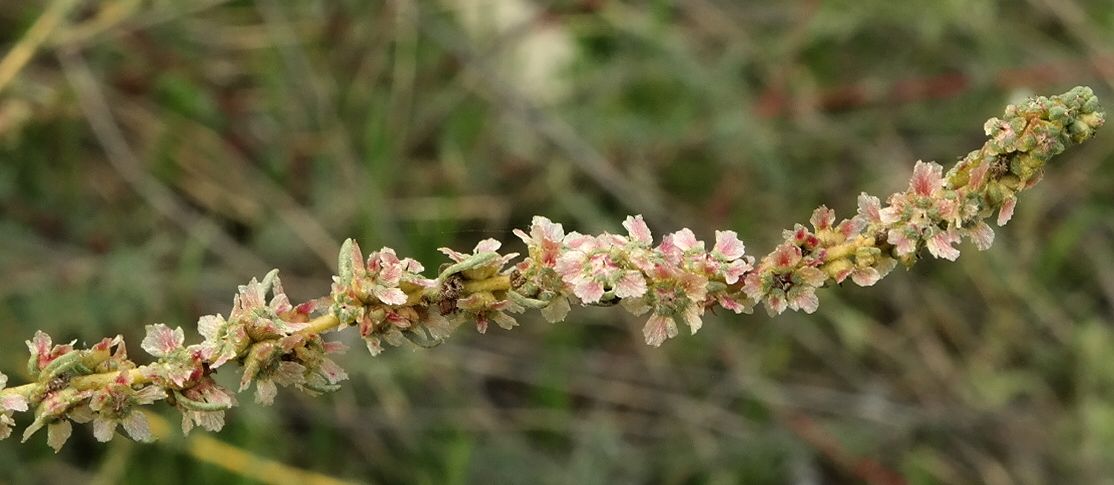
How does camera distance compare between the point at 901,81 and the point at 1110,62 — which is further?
the point at 901,81

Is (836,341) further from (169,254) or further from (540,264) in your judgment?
(540,264)

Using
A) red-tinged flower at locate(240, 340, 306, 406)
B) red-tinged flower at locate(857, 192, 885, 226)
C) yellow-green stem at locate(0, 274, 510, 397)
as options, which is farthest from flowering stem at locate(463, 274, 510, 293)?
red-tinged flower at locate(857, 192, 885, 226)

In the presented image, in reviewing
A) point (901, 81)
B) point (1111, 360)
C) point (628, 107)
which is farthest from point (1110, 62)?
point (628, 107)

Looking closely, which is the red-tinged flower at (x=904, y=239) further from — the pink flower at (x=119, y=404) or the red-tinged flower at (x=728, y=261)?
the pink flower at (x=119, y=404)

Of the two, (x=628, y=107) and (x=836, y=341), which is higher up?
(x=628, y=107)

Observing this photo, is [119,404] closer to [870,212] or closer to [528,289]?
[528,289]

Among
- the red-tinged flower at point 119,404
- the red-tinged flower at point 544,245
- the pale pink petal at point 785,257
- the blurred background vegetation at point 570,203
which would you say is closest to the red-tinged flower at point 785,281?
the pale pink petal at point 785,257

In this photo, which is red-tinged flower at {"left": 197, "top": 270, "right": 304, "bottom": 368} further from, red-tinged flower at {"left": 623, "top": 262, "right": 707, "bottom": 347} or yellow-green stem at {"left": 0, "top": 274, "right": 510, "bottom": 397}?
red-tinged flower at {"left": 623, "top": 262, "right": 707, "bottom": 347}

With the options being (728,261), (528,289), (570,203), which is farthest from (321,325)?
(570,203)
